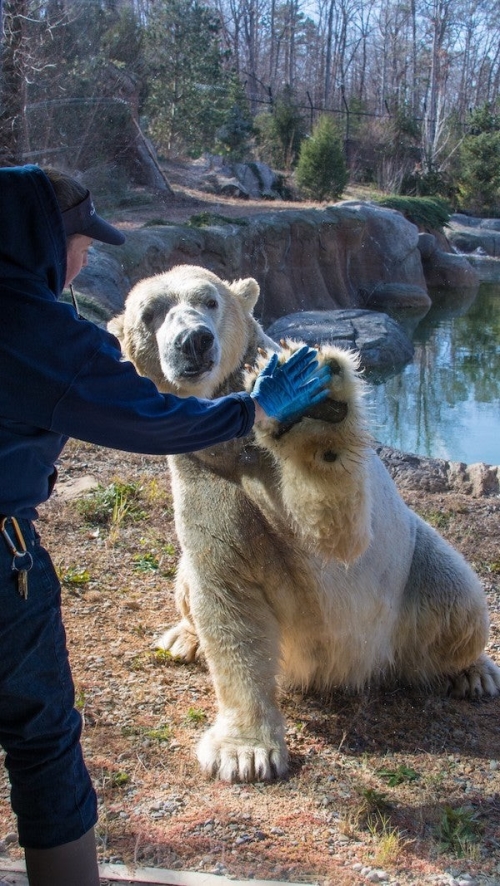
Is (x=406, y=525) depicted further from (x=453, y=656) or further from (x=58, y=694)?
(x=58, y=694)

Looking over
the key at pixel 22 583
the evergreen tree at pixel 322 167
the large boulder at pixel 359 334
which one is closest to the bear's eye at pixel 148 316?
the key at pixel 22 583

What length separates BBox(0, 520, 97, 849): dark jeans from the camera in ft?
5.99

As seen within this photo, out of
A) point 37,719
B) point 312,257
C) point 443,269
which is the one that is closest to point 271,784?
point 37,719

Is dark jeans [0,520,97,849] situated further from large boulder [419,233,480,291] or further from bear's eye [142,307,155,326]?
large boulder [419,233,480,291]

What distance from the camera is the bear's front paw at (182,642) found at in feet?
12.0

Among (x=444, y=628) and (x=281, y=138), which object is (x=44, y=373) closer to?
(x=444, y=628)

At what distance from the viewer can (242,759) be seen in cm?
284

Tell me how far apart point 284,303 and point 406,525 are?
14.6 meters

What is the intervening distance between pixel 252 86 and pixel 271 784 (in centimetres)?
3650

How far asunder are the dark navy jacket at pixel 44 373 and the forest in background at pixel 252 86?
36.3ft

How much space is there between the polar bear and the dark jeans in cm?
103

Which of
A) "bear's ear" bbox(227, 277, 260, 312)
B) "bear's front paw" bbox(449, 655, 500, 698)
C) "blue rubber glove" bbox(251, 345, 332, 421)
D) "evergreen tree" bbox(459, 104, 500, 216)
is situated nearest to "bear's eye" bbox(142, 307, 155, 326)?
"bear's ear" bbox(227, 277, 260, 312)

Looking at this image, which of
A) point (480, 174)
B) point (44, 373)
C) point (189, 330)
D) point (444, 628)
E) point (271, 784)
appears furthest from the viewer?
point (480, 174)

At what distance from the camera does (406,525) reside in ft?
11.6
